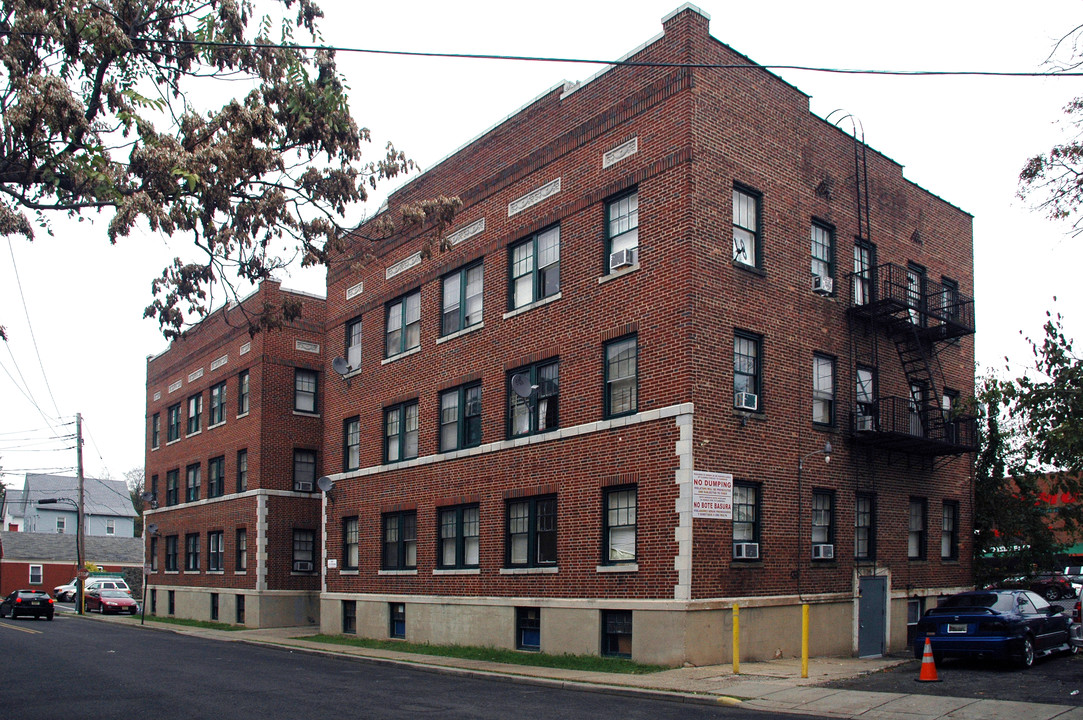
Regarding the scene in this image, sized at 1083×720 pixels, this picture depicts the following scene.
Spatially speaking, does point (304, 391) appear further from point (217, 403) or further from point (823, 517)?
point (823, 517)

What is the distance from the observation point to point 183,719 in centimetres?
1266

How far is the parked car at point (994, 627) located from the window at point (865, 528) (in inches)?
138

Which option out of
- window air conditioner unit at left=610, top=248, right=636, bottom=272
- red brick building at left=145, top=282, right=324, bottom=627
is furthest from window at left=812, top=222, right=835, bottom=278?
red brick building at left=145, top=282, right=324, bottom=627

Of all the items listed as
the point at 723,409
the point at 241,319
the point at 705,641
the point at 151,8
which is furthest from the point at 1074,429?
the point at 241,319

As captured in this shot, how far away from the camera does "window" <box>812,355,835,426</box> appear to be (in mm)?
21906

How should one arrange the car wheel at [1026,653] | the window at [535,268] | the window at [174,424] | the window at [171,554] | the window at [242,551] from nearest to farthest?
the car wheel at [1026,653] < the window at [535,268] < the window at [242,551] < the window at [171,554] < the window at [174,424]

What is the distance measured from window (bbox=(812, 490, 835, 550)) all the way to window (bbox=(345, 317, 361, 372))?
590 inches

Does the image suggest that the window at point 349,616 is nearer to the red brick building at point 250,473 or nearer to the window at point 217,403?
the red brick building at point 250,473

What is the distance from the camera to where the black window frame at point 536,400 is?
22.2 m

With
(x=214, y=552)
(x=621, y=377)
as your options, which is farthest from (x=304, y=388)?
(x=621, y=377)

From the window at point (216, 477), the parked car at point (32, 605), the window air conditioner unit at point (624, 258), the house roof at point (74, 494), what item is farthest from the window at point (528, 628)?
the house roof at point (74, 494)

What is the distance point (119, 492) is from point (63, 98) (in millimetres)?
91419

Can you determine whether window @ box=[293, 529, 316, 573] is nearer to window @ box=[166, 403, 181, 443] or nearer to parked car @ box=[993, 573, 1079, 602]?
window @ box=[166, 403, 181, 443]

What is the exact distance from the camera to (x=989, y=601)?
1859cm
